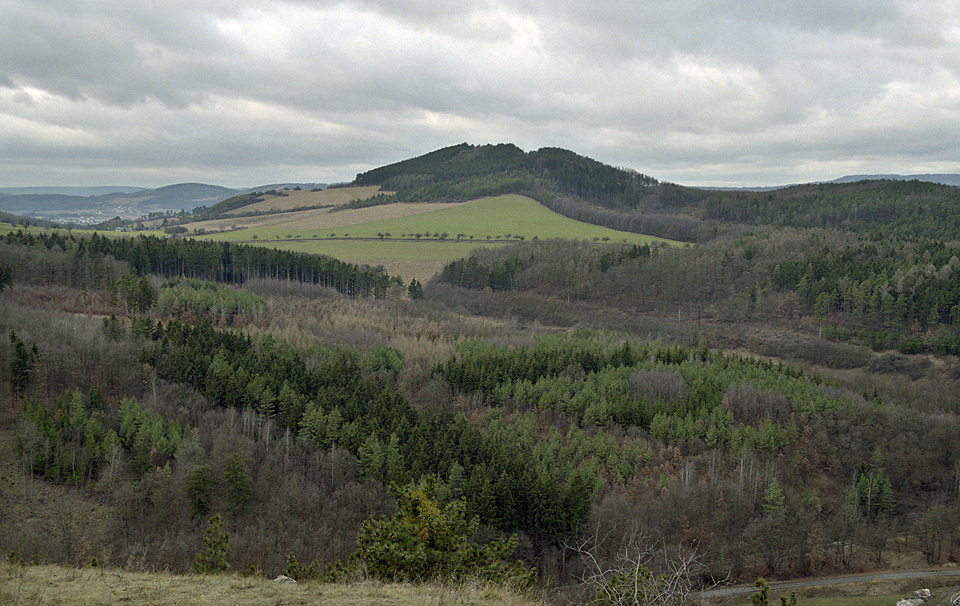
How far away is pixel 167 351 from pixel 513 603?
205 ft

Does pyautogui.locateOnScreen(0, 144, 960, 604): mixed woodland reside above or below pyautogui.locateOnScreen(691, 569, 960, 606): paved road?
above

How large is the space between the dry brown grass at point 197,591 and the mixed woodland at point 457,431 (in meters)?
2.76

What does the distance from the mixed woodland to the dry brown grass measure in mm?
2763

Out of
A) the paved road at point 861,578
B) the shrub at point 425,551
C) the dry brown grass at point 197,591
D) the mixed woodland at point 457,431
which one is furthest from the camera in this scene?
the paved road at point 861,578

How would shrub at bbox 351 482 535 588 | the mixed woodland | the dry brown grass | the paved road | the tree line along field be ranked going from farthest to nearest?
the tree line along field → the paved road → the mixed woodland → shrub at bbox 351 482 535 588 → the dry brown grass

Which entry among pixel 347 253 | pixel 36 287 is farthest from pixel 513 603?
pixel 347 253

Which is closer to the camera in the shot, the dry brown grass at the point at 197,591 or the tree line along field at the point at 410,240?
the dry brown grass at the point at 197,591

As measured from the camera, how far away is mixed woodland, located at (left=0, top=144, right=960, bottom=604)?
4569 centimetres

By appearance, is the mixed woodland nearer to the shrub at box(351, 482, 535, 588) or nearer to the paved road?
the shrub at box(351, 482, 535, 588)

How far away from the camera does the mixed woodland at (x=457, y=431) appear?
1799 inches

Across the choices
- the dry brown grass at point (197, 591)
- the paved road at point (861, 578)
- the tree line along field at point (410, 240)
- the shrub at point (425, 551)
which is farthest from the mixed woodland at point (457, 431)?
the tree line along field at point (410, 240)

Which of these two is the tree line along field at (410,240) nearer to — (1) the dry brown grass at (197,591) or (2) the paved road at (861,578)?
(2) the paved road at (861,578)

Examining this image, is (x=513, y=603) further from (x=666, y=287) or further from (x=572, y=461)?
(x=666, y=287)

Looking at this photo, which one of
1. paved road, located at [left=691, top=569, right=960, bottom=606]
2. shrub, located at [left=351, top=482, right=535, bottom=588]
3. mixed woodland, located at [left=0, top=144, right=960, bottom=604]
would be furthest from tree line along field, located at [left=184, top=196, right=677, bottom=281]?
shrub, located at [left=351, top=482, right=535, bottom=588]
